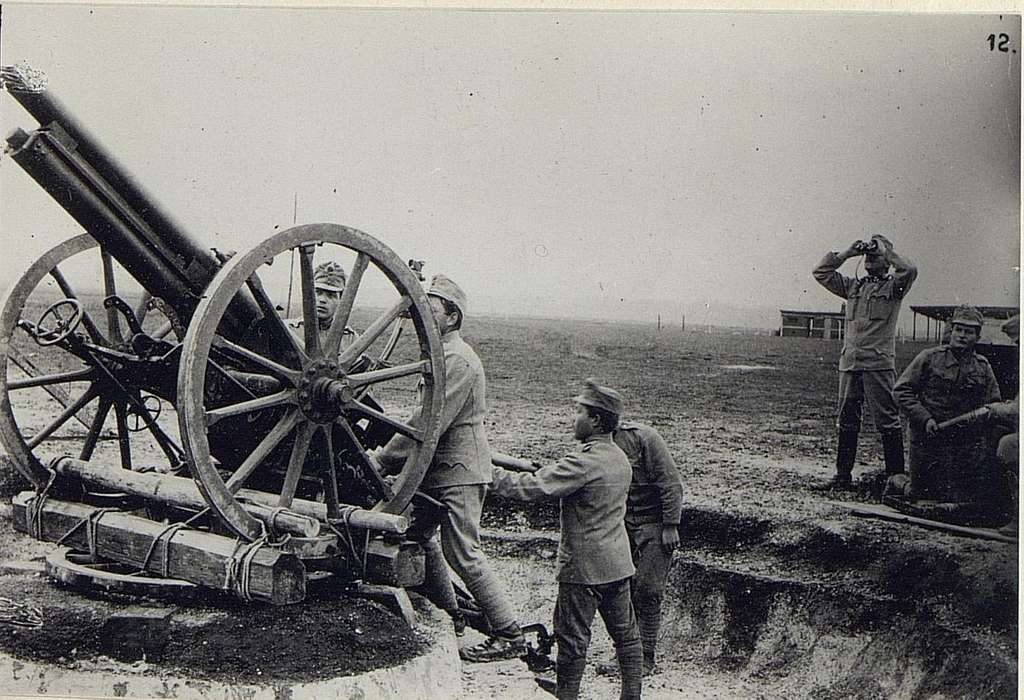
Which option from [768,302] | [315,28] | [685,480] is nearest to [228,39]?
[315,28]

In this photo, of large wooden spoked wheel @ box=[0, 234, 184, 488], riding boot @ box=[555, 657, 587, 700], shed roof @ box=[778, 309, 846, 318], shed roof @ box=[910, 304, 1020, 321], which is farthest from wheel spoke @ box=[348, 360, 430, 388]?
shed roof @ box=[910, 304, 1020, 321]

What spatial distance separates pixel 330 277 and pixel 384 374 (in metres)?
0.82

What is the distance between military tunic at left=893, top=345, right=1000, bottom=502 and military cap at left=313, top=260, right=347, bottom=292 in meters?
2.76

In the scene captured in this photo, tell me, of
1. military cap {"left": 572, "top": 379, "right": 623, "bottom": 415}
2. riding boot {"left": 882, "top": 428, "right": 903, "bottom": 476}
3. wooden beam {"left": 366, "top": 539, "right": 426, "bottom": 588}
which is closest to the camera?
wooden beam {"left": 366, "top": 539, "right": 426, "bottom": 588}

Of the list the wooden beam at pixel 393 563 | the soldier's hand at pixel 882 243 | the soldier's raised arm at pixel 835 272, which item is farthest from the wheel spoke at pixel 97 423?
the soldier's hand at pixel 882 243

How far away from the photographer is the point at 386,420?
12.5 ft

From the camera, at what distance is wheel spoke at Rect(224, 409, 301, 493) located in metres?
3.44

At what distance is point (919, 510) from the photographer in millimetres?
4664

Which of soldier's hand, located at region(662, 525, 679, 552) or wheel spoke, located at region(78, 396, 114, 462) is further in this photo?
soldier's hand, located at region(662, 525, 679, 552)

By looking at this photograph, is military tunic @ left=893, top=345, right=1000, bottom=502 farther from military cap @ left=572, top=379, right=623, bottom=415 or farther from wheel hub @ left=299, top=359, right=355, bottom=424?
wheel hub @ left=299, top=359, right=355, bottom=424

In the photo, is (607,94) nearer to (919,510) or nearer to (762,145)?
(762,145)

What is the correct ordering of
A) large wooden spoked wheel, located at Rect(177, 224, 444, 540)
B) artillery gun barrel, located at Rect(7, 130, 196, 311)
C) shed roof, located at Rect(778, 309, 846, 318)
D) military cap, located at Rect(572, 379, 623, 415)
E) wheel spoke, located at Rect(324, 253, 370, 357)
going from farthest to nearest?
shed roof, located at Rect(778, 309, 846, 318) < military cap, located at Rect(572, 379, 623, 415) < wheel spoke, located at Rect(324, 253, 370, 357) < artillery gun barrel, located at Rect(7, 130, 196, 311) < large wooden spoked wheel, located at Rect(177, 224, 444, 540)

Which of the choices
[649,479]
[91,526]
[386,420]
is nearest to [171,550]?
[91,526]

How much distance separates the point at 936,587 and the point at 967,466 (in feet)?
1.90
